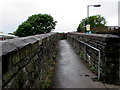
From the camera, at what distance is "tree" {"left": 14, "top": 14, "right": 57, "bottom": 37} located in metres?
59.1

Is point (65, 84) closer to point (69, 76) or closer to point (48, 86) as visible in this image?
point (48, 86)

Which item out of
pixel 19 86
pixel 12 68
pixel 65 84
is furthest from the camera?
pixel 65 84

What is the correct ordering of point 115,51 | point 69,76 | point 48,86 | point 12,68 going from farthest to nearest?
point 69,76 → point 115,51 → point 48,86 → point 12,68

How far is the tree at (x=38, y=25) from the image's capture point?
2327 inches

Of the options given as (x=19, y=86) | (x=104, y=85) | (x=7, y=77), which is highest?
(x=7, y=77)

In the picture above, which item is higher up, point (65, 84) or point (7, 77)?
point (7, 77)

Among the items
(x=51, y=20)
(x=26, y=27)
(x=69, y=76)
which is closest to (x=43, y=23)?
(x=51, y=20)

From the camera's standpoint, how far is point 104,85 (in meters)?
5.21

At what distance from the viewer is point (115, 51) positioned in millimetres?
5570

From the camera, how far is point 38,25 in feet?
205

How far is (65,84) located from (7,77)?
12.2 ft

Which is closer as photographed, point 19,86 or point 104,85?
point 19,86

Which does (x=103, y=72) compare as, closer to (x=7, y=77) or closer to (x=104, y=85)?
(x=104, y=85)

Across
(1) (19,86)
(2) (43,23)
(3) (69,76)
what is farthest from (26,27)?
(1) (19,86)
